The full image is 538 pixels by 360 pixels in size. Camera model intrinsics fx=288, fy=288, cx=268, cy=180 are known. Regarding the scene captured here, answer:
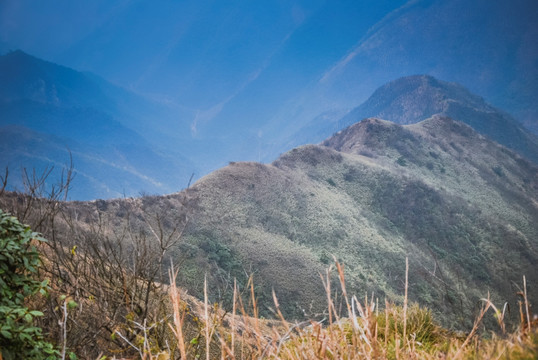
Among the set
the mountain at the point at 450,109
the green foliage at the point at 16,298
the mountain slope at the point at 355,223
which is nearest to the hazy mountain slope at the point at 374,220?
the mountain slope at the point at 355,223

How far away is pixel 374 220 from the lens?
41781mm

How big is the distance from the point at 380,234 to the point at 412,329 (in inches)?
1521

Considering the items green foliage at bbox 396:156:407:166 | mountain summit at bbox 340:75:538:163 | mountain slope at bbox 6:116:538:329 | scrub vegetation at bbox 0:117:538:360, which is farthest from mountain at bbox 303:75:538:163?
scrub vegetation at bbox 0:117:538:360

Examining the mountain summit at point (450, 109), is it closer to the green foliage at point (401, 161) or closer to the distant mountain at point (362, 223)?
the green foliage at point (401, 161)

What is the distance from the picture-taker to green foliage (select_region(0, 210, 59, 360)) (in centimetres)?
272

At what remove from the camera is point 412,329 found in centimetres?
356

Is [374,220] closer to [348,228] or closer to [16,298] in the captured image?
[348,228]

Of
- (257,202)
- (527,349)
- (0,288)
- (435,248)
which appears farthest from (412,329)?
(435,248)

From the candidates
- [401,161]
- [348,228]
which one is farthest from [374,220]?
[401,161]

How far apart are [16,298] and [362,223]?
40.3m

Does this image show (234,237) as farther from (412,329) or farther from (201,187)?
(412,329)

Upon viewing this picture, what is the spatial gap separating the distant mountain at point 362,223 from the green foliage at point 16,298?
15113 mm

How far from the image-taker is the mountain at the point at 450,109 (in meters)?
101

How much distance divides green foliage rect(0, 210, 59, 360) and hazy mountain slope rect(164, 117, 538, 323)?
22186mm
